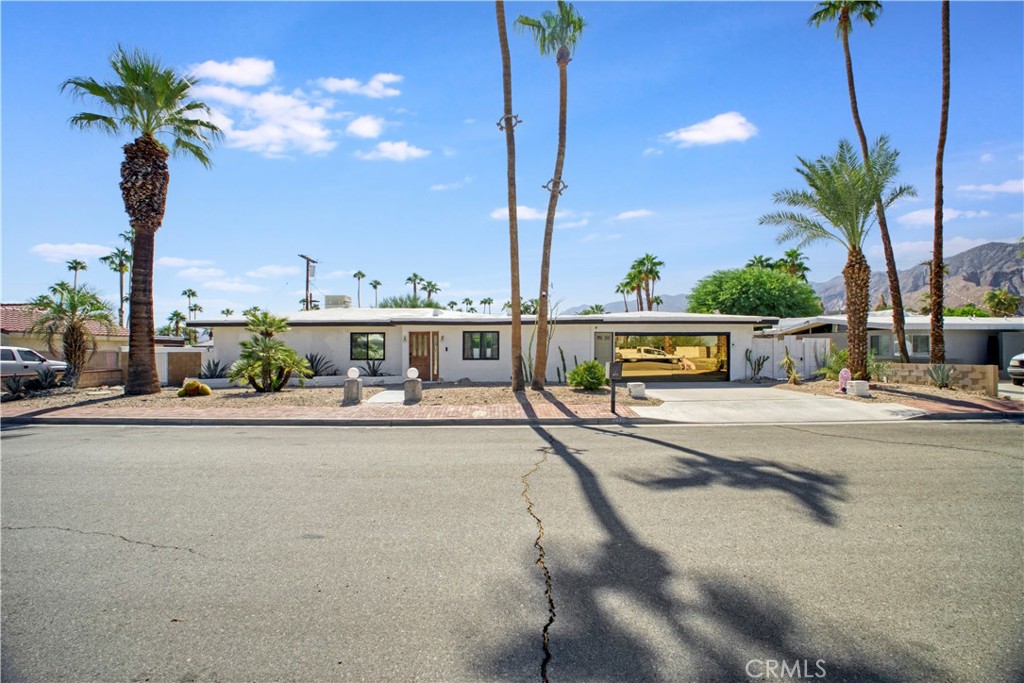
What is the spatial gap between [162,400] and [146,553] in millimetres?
12882

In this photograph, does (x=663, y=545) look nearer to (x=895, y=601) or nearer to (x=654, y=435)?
(x=895, y=601)

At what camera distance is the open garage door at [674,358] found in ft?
78.0

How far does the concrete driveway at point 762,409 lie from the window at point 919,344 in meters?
13.1

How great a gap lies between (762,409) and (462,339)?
11.6 m

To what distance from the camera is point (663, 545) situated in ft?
14.9

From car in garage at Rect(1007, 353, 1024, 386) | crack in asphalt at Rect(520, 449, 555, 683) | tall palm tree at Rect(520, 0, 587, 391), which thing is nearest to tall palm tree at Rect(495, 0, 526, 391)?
tall palm tree at Rect(520, 0, 587, 391)

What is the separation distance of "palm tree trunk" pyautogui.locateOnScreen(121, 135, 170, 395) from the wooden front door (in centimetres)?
870

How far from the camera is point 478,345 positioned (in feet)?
71.1

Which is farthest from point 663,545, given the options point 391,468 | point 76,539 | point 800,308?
point 800,308

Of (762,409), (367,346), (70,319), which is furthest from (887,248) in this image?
(70,319)

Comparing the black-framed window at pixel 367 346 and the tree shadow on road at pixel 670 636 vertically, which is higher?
the black-framed window at pixel 367 346

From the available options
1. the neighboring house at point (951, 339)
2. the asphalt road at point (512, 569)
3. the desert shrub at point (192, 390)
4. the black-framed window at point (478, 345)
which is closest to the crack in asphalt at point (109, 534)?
the asphalt road at point (512, 569)

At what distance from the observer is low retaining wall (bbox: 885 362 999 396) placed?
15.6 m

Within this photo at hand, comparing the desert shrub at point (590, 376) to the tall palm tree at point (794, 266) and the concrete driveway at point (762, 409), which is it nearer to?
the concrete driveway at point (762, 409)
